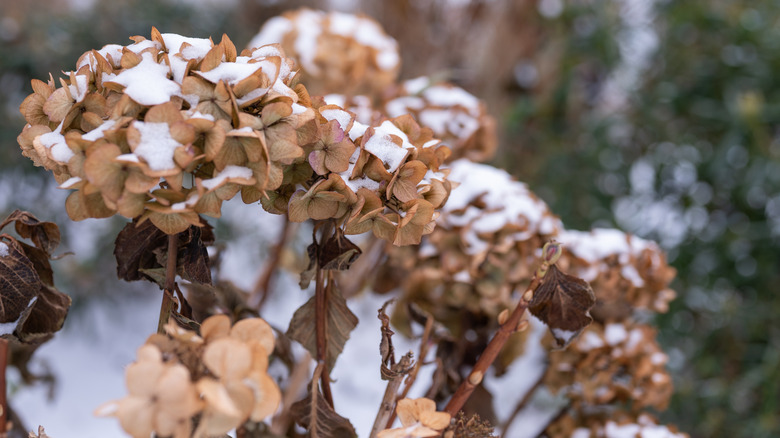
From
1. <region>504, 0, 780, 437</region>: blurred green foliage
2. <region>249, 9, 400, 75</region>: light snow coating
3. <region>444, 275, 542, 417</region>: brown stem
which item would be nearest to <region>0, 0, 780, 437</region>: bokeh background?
<region>504, 0, 780, 437</region>: blurred green foliage

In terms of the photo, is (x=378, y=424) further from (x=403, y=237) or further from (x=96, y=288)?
(x=96, y=288)

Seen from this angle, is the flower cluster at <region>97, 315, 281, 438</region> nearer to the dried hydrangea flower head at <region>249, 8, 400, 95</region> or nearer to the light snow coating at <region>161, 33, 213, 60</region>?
the light snow coating at <region>161, 33, 213, 60</region>

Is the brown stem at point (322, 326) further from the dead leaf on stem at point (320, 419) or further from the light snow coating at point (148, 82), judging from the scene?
the light snow coating at point (148, 82)

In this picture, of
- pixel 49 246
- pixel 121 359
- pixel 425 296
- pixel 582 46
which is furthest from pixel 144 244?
pixel 582 46

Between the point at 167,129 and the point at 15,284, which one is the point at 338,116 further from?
the point at 15,284

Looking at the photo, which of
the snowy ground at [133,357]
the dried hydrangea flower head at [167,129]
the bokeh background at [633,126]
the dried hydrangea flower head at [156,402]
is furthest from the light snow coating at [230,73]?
the bokeh background at [633,126]

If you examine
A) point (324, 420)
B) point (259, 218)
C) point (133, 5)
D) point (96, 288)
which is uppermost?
point (133, 5)
